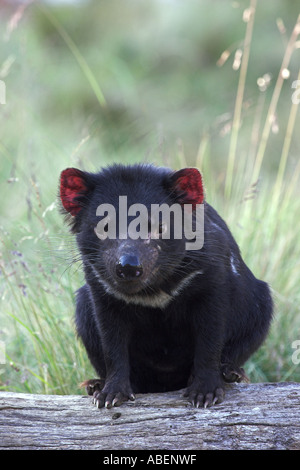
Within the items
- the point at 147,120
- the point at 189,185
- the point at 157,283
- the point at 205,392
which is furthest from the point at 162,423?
the point at 147,120

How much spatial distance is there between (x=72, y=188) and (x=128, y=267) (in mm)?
586

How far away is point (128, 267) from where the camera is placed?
267 centimetres

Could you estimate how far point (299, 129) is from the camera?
36.7 feet

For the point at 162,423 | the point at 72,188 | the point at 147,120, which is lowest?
the point at 162,423

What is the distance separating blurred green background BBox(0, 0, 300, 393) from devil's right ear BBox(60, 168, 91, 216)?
853mm

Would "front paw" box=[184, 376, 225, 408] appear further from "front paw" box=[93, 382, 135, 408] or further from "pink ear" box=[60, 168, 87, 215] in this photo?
"pink ear" box=[60, 168, 87, 215]

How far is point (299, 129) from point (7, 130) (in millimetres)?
5402

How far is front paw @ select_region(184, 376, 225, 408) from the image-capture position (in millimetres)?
2840

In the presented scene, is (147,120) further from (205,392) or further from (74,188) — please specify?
(205,392)

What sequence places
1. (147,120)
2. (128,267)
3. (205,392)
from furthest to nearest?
(147,120) < (205,392) < (128,267)

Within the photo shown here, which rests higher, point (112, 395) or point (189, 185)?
point (189, 185)

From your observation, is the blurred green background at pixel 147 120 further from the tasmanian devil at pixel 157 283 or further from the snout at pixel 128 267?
the snout at pixel 128 267
